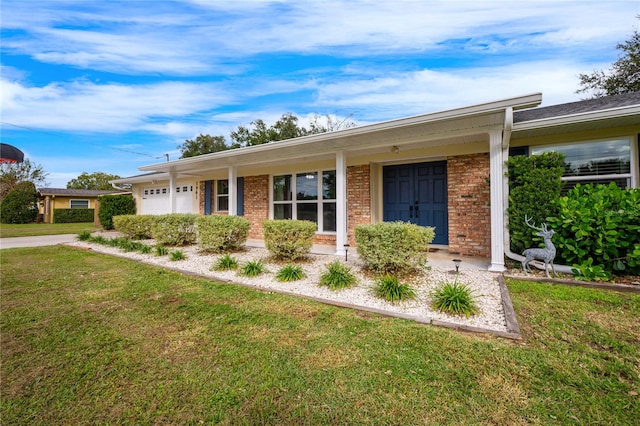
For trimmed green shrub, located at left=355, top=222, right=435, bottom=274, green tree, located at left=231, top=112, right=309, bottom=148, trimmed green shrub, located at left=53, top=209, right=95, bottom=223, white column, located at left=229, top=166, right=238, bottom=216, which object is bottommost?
trimmed green shrub, located at left=355, top=222, right=435, bottom=274

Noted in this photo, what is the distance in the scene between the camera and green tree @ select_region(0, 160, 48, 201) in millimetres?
28095

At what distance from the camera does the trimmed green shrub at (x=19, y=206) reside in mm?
22133

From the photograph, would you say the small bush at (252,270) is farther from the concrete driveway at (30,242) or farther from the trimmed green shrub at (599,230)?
the concrete driveway at (30,242)

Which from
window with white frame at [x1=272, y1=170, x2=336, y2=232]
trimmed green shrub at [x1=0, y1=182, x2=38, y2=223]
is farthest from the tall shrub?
trimmed green shrub at [x1=0, y1=182, x2=38, y2=223]

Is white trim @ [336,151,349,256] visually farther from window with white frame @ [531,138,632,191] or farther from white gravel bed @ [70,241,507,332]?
window with white frame @ [531,138,632,191]

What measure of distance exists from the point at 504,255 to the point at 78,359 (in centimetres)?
644

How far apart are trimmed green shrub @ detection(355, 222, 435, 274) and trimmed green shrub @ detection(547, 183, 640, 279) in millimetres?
2277

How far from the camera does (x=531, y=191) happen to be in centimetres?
510

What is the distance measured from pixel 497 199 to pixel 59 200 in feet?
109

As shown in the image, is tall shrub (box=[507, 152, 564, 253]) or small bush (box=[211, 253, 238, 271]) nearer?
tall shrub (box=[507, 152, 564, 253])

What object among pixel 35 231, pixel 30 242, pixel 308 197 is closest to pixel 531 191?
pixel 308 197

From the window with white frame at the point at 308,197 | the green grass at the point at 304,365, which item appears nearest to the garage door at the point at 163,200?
the window with white frame at the point at 308,197

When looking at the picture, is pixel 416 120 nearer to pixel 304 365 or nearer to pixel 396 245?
pixel 396 245

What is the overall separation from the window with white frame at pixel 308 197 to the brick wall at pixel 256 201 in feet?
1.16
